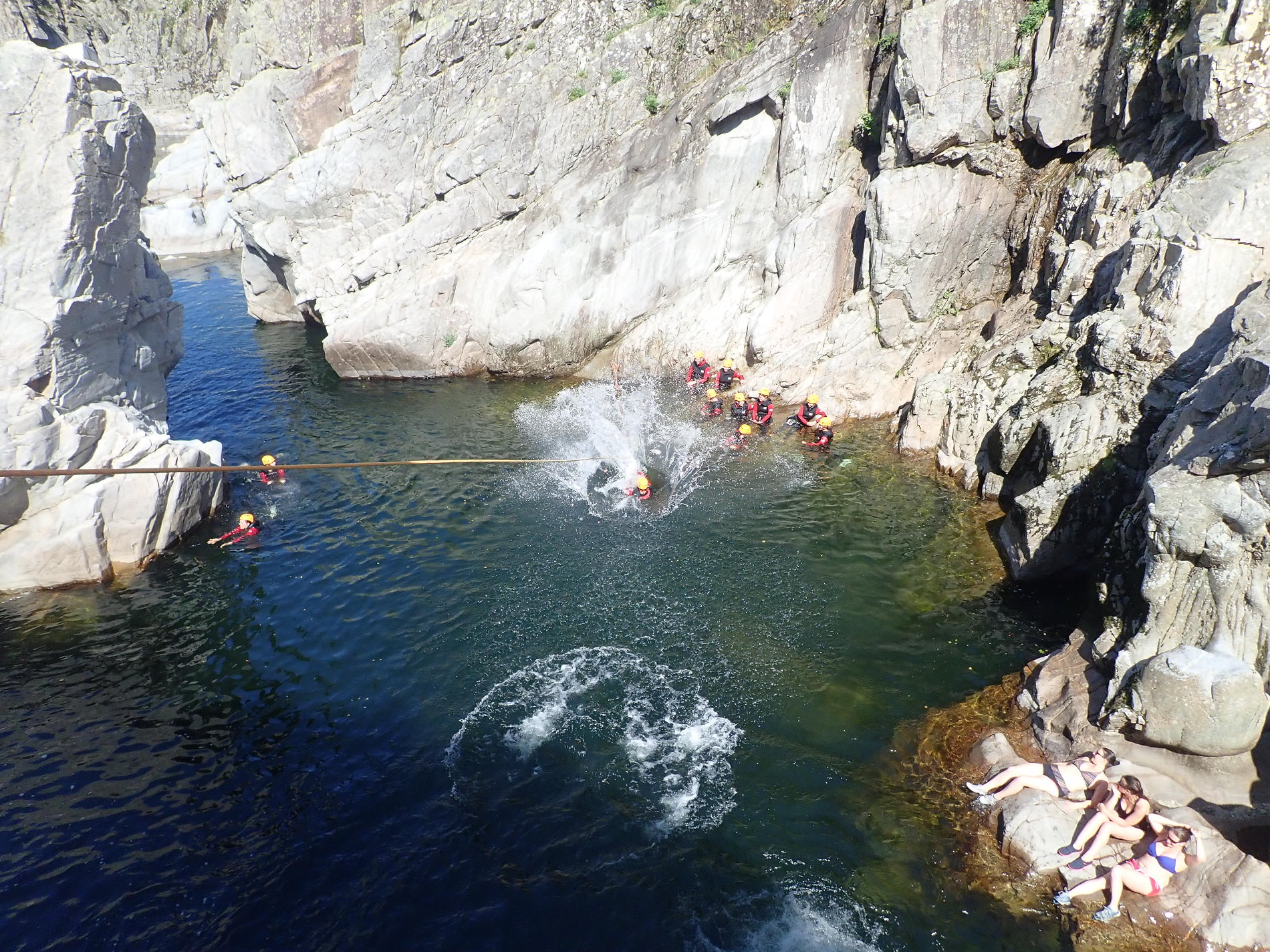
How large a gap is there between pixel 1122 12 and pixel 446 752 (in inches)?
1205

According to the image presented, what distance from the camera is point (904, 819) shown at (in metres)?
13.7

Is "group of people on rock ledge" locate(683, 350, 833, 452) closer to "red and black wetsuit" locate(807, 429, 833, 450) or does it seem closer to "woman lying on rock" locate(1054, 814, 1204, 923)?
"red and black wetsuit" locate(807, 429, 833, 450)

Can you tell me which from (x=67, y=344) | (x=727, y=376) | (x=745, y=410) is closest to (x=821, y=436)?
(x=745, y=410)

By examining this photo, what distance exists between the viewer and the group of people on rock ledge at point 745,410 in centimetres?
2834

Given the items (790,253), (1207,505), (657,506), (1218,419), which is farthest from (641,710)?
(790,253)

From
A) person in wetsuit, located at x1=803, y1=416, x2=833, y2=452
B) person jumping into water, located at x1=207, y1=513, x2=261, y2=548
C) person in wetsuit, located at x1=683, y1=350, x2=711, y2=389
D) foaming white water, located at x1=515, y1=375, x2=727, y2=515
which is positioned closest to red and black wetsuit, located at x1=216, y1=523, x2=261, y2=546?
person jumping into water, located at x1=207, y1=513, x2=261, y2=548

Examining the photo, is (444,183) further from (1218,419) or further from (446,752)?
(1218,419)

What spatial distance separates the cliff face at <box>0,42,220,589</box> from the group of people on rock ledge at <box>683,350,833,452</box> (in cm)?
1943

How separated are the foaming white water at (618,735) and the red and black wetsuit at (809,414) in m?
14.4

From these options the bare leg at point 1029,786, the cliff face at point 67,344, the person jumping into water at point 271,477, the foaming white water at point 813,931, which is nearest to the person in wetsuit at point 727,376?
the person jumping into water at point 271,477

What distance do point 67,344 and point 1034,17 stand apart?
34898 mm

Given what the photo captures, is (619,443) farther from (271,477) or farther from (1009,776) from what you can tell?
(1009,776)

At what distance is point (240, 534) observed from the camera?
24.4 m

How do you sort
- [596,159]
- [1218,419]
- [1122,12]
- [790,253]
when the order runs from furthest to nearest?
[596,159], [790,253], [1122,12], [1218,419]
